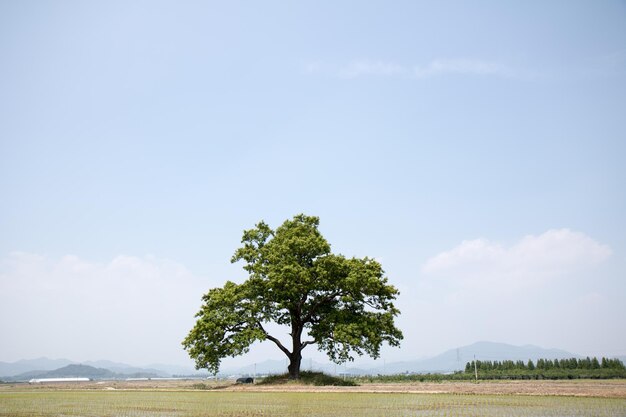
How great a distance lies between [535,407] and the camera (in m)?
15.4

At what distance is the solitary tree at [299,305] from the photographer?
33844mm

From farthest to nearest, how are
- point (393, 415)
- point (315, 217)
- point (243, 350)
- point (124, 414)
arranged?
point (315, 217) < point (243, 350) < point (124, 414) < point (393, 415)

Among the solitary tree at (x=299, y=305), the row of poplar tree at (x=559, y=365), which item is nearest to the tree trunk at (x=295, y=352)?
the solitary tree at (x=299, y=305)

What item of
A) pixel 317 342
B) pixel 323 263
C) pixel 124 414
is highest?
pixel 323 263

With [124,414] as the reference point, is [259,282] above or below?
above

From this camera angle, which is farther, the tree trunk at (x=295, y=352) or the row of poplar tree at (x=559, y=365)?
the row of poplar tree at (x=559, y=365)

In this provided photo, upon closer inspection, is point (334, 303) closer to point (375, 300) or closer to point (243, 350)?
point (375, 300)

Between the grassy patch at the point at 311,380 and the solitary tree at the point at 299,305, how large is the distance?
2.82ft

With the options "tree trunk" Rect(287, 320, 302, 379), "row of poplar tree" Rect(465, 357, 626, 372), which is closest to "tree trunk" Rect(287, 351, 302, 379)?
"tree trunk" Rect(287, 320, 302, 379)

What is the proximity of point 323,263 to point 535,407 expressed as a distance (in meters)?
20.7

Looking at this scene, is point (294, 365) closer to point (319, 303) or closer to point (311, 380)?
point (311, 380)

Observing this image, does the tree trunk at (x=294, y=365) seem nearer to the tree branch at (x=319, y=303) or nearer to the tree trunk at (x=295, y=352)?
the tree trunk at (x=295, y=352)

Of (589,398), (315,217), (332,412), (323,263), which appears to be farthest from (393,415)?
(315,217)

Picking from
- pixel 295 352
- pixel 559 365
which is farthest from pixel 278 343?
pixel 559 365
